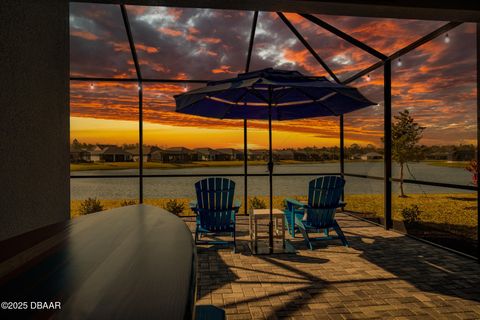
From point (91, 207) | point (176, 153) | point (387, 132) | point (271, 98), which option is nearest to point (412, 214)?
point (387, 132)

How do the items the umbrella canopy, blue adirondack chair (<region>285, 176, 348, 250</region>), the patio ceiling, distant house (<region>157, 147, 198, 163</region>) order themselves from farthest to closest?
distant house (<region>157, 147, 198, 163</region>), blue adirondack chair (<region>285, 176, 348, 250</region>), the umbrella canopy, the patio ceiling

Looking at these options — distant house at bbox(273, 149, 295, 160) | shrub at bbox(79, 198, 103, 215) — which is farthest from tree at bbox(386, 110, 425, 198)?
shrub at bbox(79, 198, 103, 215)

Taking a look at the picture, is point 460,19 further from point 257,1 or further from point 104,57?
point 104,57

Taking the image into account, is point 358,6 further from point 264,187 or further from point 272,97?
point 264,187

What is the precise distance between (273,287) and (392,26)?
242 inches

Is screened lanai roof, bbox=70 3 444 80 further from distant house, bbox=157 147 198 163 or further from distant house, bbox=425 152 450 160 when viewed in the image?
distant house, bbox=157 147 198 163

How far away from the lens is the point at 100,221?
1.55m

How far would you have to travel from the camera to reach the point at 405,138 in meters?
20.7

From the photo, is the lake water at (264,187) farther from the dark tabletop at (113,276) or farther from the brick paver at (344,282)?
the dark tabletop at (113,276)

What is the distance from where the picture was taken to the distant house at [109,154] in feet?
173

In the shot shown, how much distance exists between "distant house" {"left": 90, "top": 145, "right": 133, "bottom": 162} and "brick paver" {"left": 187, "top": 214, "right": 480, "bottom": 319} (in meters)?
52.5

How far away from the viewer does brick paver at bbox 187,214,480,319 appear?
267 centimetres

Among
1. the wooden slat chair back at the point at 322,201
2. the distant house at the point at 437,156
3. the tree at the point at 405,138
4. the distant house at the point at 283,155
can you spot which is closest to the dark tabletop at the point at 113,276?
the wooden slat chair back at the point at 322,201

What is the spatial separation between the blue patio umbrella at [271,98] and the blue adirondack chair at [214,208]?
2.15ft
